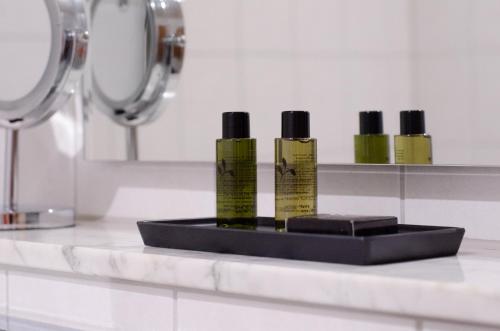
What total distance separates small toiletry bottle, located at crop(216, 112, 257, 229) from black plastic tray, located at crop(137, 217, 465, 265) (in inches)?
1.9

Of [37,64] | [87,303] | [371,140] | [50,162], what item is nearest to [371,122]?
[371,140]

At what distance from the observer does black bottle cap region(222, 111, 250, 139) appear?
3.31 ft

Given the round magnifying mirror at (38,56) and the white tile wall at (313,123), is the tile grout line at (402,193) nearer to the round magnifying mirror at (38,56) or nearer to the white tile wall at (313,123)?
the white tile wall at (313,123)

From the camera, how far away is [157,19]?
139 cm

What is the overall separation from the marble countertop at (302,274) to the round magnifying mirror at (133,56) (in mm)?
336

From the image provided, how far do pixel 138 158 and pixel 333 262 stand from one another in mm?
618

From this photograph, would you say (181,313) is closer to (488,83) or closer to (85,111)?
(488,83)

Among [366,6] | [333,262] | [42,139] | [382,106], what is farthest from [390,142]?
[42,139]

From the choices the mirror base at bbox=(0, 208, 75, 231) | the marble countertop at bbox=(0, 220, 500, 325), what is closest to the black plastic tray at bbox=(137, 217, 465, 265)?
the marble countertop at bbox=(0, 220, 500, 325)

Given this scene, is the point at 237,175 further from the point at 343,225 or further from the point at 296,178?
the point at 343,225

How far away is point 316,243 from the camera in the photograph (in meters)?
0.87

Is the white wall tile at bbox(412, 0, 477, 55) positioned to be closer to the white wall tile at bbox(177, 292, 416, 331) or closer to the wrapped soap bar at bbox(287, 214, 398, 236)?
the wrapped soap bar at bbox(287, 214, 398, 236)

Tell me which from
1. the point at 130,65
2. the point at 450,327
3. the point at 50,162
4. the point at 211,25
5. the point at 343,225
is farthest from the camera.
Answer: the point at 50,162

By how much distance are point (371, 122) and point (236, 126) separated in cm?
19
